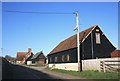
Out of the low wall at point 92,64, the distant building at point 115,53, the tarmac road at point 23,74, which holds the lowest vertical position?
the tarmac road at point 23,74

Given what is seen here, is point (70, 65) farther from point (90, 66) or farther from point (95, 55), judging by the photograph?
point (90, 66)

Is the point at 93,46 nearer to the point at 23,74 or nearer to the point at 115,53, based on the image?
the point at 115,53

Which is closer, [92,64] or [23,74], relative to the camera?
[23,74]

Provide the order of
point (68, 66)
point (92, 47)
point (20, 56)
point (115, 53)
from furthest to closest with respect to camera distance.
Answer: point (20, 56) → point (68, 66) → point (115, 53) → point (92, 47)

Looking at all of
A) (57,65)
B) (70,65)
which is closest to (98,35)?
(70,65)

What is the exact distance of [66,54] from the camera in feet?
133

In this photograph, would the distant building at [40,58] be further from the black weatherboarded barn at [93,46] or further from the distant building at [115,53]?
the distant building at [115,53]

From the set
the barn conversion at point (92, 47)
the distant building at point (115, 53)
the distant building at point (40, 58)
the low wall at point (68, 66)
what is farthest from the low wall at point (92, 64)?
the distant building at point (40, 58)

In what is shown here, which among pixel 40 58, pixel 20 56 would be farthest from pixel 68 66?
pixel 20 56

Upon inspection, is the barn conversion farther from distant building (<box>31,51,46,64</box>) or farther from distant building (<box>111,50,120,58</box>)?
distant building (<box>31,51,46,64</box>)

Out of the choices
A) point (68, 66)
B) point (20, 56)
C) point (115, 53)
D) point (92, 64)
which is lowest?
point (68, 66)

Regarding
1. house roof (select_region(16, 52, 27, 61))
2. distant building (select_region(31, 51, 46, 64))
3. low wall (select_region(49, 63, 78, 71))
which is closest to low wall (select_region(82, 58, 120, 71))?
low wall (select_region(49, 63, 78, 71))

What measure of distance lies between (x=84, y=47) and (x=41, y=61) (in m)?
67.6

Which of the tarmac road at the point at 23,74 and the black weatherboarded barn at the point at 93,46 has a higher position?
the black weatherboarded barn at the point at 93,46
